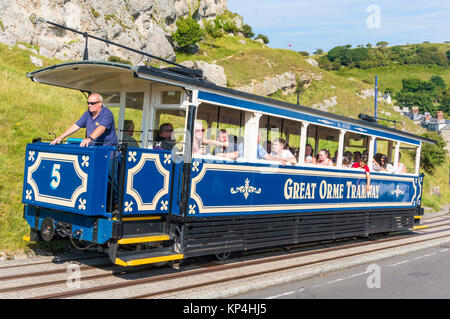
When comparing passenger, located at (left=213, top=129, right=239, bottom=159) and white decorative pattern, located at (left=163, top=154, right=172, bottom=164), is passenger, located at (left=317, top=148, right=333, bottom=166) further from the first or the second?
white decorative pattern, located at (left=163, top=154, right=172, bottom=164)

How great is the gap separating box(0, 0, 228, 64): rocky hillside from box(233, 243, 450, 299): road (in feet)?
105

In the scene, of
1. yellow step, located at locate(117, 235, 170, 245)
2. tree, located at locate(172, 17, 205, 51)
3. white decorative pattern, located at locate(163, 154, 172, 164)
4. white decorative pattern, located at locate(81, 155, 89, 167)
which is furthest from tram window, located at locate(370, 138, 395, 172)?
tree, located at locate(172, 17, 205, 51)

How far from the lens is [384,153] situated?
13.5 meters

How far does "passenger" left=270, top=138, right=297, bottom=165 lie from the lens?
9250 mm

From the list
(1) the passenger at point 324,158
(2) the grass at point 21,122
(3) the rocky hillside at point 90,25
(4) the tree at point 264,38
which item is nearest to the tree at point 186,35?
(3) the rocky hillside at point 90,25

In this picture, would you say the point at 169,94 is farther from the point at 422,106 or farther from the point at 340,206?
the point at 422,106

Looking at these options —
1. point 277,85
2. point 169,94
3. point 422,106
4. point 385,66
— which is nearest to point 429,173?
point 169,94

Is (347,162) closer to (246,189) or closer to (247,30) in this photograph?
(246,189)

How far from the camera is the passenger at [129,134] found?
8250 mm

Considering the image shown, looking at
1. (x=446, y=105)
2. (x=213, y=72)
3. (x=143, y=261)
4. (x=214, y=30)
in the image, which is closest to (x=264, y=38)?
(x=214, y=30)

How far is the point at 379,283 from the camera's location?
7.67 m

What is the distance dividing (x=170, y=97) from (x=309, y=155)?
400cm

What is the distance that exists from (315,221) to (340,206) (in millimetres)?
1027

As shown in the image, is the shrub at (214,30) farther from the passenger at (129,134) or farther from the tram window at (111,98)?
the passenger at (129,134)
